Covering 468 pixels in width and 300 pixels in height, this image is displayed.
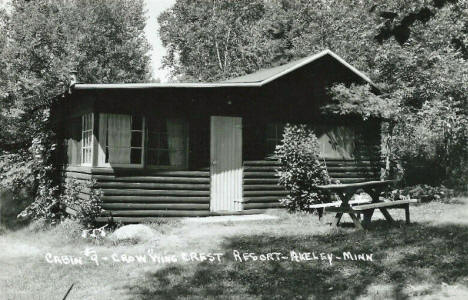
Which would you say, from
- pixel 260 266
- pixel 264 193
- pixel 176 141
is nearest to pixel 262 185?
pixel 264 193

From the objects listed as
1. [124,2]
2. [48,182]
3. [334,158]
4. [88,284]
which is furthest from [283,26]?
[88,284]

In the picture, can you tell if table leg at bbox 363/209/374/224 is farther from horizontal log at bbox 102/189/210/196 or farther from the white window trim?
the white window trim

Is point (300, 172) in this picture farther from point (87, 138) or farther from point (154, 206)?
point (87, 138)

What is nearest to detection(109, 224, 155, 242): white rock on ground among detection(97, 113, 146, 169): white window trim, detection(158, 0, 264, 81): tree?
detection(97, 113, 146, 169): white window trim

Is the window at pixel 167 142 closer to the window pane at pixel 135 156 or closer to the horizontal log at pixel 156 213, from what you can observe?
the window pane at pixel 135 156

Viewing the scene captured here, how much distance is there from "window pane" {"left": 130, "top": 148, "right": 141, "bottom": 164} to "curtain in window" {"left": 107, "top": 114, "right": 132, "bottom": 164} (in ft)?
0.38

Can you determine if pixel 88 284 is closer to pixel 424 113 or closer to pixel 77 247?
pixel 77 247

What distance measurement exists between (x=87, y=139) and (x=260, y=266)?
6544 mm

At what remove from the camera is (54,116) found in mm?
15227

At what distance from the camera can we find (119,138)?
442 inches

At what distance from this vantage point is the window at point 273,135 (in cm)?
1315

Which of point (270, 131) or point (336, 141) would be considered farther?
point (336, 141)

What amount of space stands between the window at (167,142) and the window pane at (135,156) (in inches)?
8.8

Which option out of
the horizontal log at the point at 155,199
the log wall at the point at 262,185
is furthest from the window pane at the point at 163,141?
the log wall at the point at 262,185
